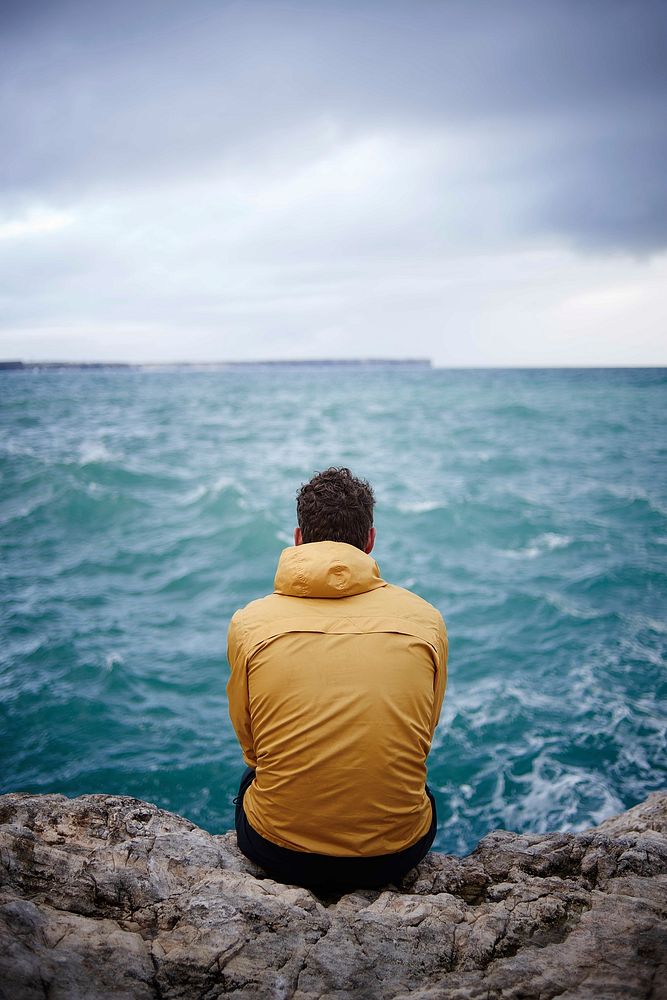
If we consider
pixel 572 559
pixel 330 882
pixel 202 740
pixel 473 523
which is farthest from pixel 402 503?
pixel 330 882

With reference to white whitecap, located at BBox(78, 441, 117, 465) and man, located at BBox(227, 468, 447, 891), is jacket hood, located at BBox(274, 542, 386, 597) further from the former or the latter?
white whitecap, located at BBox(78, 441, 117, 465)

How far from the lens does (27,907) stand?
2.09 meters

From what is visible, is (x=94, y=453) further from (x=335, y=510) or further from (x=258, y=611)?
(x=258, y=611)

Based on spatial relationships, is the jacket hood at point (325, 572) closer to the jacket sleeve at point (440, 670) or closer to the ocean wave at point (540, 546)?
the jacket sleeve at point (440, 670)

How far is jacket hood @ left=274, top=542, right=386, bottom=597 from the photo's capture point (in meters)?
2.38

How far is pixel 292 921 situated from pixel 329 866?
11.4 inches

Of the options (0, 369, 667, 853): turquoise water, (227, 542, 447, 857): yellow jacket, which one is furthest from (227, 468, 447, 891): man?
(0, 369, 667, 853): turquoise water

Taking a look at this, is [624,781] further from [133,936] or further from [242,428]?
[242,428]

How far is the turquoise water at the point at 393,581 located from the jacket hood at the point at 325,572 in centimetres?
340

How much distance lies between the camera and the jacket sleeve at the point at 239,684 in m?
2.41

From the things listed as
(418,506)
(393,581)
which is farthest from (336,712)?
(418,506)

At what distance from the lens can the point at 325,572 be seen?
2377mm

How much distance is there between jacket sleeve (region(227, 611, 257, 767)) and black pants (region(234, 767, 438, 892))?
415mm

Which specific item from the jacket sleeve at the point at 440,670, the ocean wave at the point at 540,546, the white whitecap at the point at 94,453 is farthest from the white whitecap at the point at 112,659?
the white whitecap at the point at 94,453
